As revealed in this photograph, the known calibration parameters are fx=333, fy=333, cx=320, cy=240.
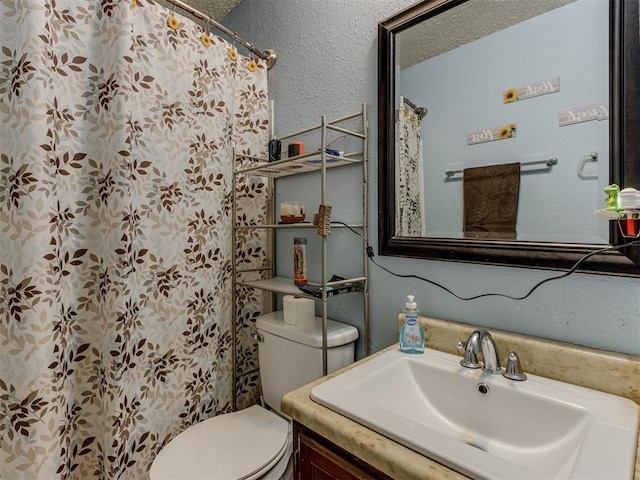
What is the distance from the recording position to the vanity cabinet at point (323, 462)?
0.64 metres

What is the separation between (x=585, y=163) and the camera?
0.81 metres

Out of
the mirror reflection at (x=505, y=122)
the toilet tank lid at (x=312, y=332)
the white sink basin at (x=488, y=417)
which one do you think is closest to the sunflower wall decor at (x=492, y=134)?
the mirror reflection at (x=505, y=122)

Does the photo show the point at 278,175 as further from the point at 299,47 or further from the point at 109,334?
Answer: the point at 109,334

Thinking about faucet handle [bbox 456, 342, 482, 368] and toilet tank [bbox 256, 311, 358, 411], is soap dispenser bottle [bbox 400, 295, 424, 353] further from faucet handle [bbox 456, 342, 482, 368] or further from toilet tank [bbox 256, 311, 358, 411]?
toilet tank [bbox 256, 311, 358, 411]

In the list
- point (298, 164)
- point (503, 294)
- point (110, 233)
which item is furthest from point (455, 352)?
point (110, 233)

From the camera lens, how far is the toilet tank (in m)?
1.17

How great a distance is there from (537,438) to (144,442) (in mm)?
1233

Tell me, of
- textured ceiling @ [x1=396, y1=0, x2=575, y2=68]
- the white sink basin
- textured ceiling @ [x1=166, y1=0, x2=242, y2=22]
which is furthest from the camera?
textured ceiling @ [x1=166, y1=0, x2=242, y2=22]

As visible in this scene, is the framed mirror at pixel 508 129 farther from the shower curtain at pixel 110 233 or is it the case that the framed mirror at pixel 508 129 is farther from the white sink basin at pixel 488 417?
the shower curtain at pixel 110 233

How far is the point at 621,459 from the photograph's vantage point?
1.76 ft

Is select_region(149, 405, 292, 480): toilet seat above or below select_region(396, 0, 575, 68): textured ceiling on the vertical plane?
below

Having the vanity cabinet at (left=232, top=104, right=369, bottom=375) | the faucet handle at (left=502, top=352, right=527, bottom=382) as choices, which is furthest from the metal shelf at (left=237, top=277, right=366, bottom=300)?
the faucet handle at (left=502, top=352, right=527, bottom=382)

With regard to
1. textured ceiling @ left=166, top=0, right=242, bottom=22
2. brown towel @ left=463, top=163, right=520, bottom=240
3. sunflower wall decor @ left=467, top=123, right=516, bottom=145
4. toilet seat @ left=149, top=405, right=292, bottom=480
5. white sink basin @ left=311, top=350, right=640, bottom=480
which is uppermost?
textured ceiling @ left=166, top=0, right=242, bottom=22

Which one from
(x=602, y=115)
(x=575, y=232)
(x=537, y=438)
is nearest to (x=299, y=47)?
(x=602, y=115)
